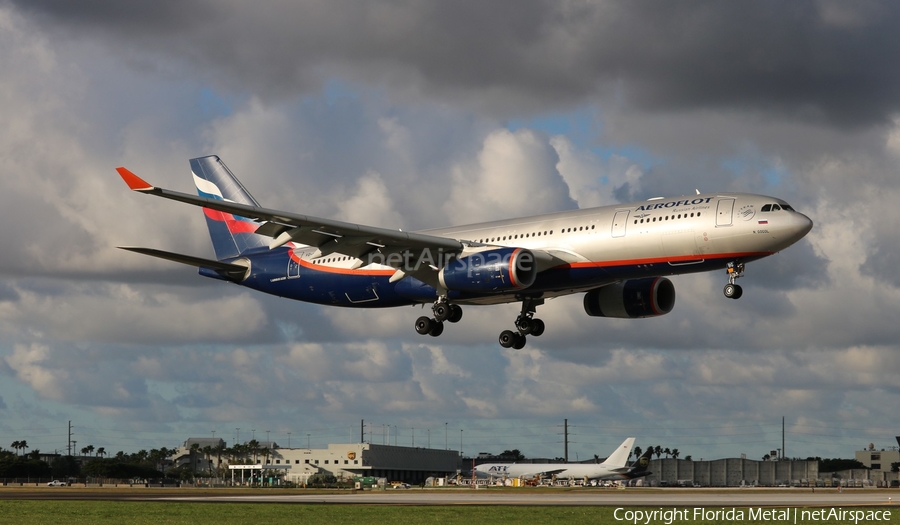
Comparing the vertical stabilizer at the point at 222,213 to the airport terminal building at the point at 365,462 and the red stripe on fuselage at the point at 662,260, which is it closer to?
the red stripe on fuselage at the point at 662,260

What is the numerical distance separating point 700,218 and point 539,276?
363 inches

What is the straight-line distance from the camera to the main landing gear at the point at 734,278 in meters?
50.0

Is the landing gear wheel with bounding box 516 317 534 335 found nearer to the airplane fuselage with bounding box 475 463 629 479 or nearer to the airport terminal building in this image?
the airplane fuselage with bounding box 475 463 629 479

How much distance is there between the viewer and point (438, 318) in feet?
190

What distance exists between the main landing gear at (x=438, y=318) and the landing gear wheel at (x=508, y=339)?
4806 millimetres

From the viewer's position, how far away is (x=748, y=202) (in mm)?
48969

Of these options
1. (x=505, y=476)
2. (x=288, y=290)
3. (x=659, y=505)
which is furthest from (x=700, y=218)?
(x=505, y=476)

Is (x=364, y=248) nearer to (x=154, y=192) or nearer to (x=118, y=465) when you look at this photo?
(x=154, y=192)

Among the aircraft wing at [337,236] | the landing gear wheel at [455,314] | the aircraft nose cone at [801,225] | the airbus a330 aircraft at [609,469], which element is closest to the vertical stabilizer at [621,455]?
the airbus a330 aircraft at [609,469]

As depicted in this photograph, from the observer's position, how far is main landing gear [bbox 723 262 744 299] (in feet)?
164

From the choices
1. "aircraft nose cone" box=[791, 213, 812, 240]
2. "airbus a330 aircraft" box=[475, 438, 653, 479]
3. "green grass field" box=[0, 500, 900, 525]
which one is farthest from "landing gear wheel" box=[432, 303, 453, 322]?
"airbus a330 aircraft" box=[475, 438, 653, 479]

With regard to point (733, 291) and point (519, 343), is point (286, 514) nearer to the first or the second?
point (519, 343)

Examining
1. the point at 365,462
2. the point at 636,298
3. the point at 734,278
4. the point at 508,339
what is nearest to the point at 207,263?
the point at 508,339

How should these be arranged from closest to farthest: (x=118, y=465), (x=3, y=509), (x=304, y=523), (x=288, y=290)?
(x=304, y=523) < (x=3, y=509) < (x=288, y=290) < (x=118, y=465)
